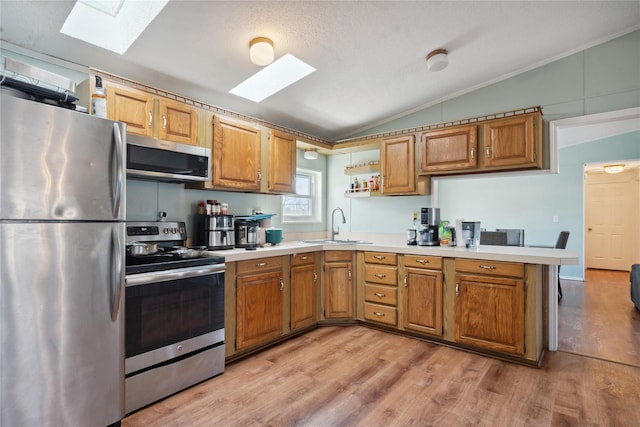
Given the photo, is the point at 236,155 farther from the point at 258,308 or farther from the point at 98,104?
the point at 258,308

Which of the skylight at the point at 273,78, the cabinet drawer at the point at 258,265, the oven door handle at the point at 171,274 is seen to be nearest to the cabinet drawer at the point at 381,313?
the cabinet drawer at the point at 258,265

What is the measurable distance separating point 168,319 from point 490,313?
2486mm

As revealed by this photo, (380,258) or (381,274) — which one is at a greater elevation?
(380,258)

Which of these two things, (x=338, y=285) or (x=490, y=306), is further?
(x=338, y=285)

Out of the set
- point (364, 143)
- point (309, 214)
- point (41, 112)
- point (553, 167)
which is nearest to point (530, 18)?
point (553, 167)

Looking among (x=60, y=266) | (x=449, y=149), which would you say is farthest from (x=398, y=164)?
(x=60, y=266)

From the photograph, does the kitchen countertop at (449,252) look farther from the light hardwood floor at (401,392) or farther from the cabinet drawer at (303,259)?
the light hardwood floor at (401,392)

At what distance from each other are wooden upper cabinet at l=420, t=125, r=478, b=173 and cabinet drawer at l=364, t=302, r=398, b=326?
150 cm

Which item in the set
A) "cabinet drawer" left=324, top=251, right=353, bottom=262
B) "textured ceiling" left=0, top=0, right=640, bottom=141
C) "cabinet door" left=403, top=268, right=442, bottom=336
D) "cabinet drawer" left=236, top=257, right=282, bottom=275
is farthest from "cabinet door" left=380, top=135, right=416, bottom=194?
"cabinet drawer" left=236, top=257, right=282, bottom=275

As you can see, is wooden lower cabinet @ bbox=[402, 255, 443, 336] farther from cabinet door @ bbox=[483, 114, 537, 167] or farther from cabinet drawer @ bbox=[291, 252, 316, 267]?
cabinet door @ bbox=[483, 114, 537, 167]

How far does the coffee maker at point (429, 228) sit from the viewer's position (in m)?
3.26

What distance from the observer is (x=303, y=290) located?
3195 mm

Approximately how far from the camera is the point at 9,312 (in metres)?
1.44

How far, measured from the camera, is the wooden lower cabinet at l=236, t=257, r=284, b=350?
2584 millimetres
